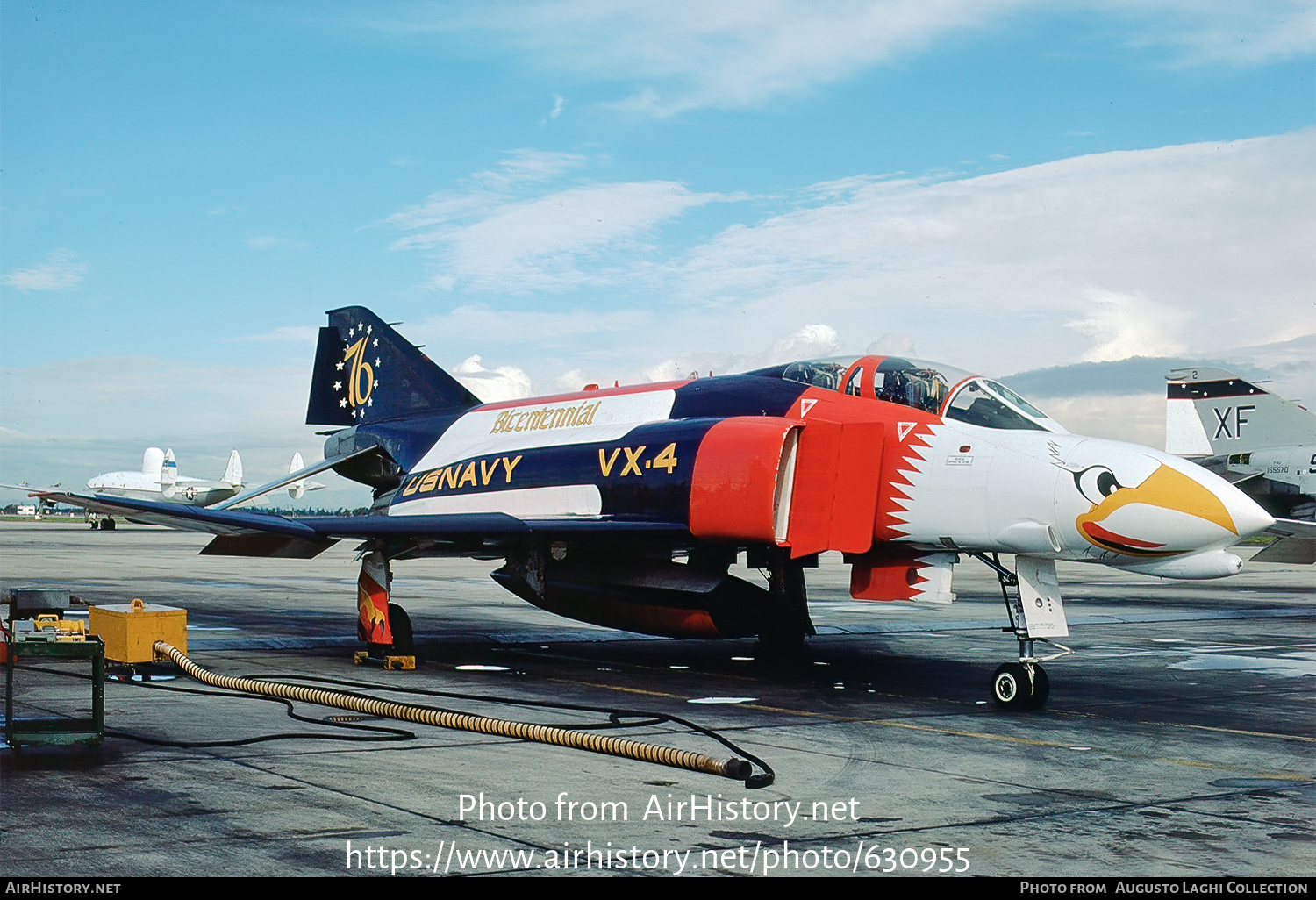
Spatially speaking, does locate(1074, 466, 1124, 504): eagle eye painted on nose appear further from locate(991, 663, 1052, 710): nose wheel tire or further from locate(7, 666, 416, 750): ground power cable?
locate(7, 666, 416, 750): ground power cable

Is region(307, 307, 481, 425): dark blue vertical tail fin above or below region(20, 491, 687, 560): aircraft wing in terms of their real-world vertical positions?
above

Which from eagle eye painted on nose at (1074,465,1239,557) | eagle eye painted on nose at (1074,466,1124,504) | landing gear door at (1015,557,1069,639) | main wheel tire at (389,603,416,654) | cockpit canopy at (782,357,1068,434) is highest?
cockpit canopy at (782,357,1068,434)

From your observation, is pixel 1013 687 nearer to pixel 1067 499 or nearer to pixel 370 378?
pixel 1067 499

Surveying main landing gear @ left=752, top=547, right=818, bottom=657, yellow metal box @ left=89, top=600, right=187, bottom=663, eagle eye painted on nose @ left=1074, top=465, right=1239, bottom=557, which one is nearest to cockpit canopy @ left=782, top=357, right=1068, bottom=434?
eagle eye painted on nose @ left=1074, top=465, right=1239, bottom=557

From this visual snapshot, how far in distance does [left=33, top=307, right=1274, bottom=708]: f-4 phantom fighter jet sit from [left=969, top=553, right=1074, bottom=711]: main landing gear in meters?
0.02

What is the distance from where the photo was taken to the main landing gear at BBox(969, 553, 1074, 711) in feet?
30.1

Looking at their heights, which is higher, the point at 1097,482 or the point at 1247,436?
the point at 1247,436

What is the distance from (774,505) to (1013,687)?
8.04 feet

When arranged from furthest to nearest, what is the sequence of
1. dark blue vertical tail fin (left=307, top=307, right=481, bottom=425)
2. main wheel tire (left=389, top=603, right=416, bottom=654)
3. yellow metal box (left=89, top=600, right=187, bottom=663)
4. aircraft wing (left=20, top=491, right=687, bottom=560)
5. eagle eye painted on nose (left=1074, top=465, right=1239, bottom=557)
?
dark blue vertical tail fin (left=307, top=307, right=481, bottom=425) → main wheel tire (left=389, top=603, right=416, bottom=654) → aircraft wing (left=20, top=491, right=687, bottom=560) → yellow metal box (left=89, top=600, right=187, bottom=663) → eagle eye painted on nose (left=1074, top=465, right=1239, bottom=557)

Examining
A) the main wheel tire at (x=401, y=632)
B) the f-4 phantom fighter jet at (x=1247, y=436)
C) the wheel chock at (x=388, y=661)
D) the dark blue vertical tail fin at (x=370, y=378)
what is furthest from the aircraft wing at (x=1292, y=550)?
the wheel chock at (x=388, y=661)

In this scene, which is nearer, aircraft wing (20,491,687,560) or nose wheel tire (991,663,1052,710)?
nose wheel tire (991,663,1052,710)

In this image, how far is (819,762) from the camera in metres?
7.02

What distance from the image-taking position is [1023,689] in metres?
9.22

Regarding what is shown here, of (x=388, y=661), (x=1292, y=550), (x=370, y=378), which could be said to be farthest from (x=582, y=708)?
(x=1292, y=550)
